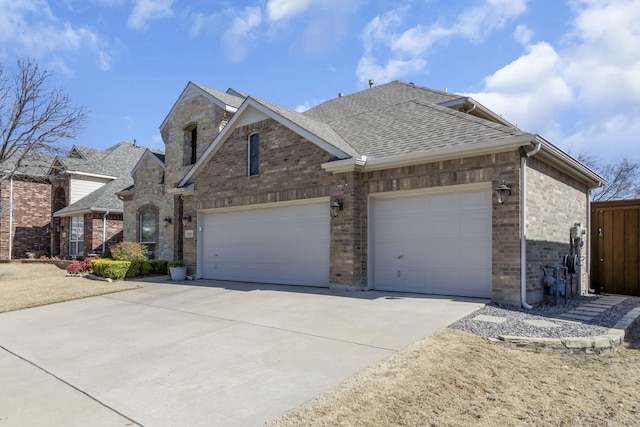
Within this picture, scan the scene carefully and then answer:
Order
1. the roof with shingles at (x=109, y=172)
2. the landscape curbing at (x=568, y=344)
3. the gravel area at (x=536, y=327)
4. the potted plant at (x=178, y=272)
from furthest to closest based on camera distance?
the roof with shingles at (x=109, y=172), the potted plant at (x=178, y=272), the gravel area at (x=536, y=327), the landscape curbing at (x=568, y=344)

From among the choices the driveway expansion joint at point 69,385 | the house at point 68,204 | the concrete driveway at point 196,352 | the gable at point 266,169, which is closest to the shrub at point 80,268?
the house at point 68,204

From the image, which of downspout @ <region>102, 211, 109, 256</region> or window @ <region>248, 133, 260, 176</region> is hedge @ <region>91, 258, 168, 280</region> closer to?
window @ <region>248, 133, 260, 176</region>

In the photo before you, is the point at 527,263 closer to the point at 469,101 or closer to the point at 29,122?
the point at 469,101

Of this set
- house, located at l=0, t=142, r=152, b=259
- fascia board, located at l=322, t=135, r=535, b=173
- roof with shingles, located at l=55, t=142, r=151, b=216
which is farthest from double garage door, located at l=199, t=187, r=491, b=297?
house, located at l=0, t=142, r=152, b=259

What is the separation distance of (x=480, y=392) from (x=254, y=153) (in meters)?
10.4

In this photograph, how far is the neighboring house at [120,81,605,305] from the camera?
866cm

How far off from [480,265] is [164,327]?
6.56 m

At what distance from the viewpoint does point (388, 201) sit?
34.5 feet

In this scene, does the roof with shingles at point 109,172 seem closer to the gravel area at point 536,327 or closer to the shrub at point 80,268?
the shrub at point 80,268

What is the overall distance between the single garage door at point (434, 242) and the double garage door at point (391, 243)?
20mm

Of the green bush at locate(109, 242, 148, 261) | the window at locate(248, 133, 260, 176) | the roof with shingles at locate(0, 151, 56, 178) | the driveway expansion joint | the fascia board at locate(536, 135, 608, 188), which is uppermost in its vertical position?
the roof with shingles at locate(0, 151, 56, 178)

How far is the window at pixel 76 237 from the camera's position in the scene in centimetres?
2362

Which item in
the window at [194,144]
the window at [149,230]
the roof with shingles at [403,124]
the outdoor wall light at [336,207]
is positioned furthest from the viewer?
the window at [149,230]

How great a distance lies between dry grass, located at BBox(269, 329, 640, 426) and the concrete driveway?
0.35m
